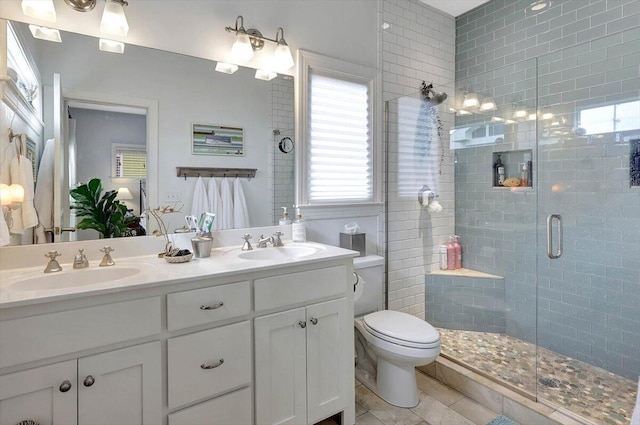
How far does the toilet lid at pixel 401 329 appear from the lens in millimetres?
1953

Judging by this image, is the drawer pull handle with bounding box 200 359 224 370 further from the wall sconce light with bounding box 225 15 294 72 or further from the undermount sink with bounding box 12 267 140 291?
the wall sconce light with bounding box 225 15 294 72

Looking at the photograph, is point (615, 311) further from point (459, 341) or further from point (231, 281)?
point (231, 281)

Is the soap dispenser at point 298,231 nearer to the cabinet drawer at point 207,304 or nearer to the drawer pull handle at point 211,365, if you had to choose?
the cabinet drawer at point 207,304

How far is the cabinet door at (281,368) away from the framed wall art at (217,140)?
3.46 feet

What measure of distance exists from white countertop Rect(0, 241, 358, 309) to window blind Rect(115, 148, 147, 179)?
1.43ft

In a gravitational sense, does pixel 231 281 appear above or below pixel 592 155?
below

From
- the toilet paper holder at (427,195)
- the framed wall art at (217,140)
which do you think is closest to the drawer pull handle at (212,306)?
the framed wall art at (217,140)

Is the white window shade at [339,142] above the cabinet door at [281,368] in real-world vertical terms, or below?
above

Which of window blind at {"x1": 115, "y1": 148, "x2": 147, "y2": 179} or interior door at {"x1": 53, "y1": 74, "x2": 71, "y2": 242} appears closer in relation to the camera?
interior door at {"x1": 53, "y1": 74, "x2": 71, "y2": 242}

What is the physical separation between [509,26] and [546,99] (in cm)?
78

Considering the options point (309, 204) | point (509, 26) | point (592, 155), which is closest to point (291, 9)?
point (309, 204)

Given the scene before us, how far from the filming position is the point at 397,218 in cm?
286

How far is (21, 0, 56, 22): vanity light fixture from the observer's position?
59.6 inches

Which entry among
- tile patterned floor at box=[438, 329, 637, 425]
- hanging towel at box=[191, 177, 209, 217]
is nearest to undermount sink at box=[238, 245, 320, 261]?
hanging towel at box=[191, 177, 209, 217]
